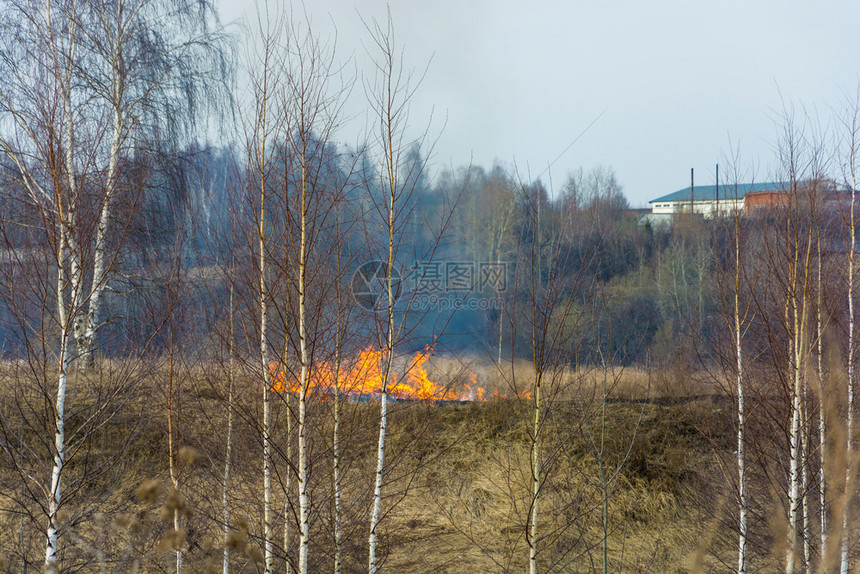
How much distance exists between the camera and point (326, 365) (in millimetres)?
5391

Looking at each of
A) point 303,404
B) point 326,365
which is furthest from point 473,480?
point 303,404

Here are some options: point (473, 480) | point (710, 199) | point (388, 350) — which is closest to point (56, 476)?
point (388, 350)

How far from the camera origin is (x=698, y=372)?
1255cm

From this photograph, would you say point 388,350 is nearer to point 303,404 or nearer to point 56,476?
point 303,404

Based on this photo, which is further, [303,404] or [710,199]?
[710,199]

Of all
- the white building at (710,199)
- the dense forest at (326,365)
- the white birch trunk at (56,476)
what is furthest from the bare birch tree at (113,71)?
the white building at (710,199)
